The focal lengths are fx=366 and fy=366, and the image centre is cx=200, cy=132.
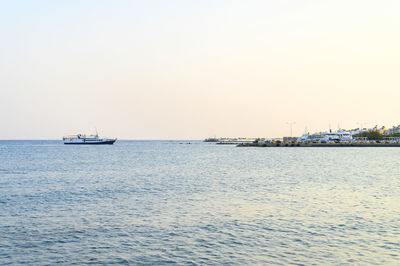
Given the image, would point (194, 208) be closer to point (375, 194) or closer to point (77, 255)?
point (77, 255)

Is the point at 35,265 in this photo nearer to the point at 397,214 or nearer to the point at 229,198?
the point at 229,198

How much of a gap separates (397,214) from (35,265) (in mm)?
21125

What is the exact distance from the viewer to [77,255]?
15672 millimetres

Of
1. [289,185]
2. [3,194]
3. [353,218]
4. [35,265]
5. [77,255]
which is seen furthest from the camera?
[289,185]

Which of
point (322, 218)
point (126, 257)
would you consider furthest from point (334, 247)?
point (126, 257)

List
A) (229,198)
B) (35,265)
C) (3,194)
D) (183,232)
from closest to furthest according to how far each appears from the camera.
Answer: (35,265)
(183,232)
(229,198)
(3,194)

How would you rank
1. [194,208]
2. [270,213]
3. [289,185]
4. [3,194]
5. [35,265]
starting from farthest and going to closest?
[289,185]
[3,194]
[194,208]
[270,213]
[35,265]

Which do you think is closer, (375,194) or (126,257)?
(126,257)

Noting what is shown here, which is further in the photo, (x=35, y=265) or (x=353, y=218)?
(x=353, y=218)

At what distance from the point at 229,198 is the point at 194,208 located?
17.0ft

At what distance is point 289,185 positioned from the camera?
3997cm

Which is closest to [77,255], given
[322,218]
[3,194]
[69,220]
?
[69,220]

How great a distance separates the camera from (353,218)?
22406 millimetres

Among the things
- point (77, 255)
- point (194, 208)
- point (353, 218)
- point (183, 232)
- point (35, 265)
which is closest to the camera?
point (35, 265)
